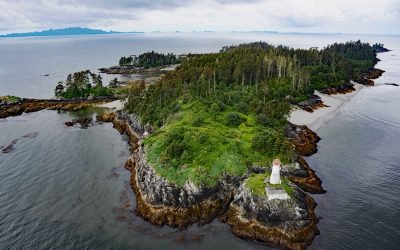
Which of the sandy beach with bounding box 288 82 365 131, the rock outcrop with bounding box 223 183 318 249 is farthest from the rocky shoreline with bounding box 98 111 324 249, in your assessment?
the sandy beach with bounding box 288 82 365 131

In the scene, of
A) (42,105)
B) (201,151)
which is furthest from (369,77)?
(42,105)

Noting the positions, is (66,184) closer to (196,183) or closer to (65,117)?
(196,183)

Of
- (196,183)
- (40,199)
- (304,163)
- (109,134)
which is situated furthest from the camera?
(109,134)

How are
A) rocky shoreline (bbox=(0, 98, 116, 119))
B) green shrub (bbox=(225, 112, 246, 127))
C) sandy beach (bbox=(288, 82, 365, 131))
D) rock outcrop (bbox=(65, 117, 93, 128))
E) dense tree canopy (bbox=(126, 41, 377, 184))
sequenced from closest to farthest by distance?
1. dense tree canopy (bbox=(126, 41, 377, 184))
2. green shrub (bbox=(225, 112, 246, 127))
3. sandy beach (bbox=(288, 82, 365, 131))
4. rock outcrop (bbox=(65, 117, 93, 128))
5. rocky shoreline (bbox=(0, 98, 116, 119))

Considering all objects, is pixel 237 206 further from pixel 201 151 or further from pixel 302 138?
pixel 302 138

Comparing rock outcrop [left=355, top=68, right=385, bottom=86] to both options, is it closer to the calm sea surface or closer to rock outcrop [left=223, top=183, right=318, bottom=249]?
the calm sea surface

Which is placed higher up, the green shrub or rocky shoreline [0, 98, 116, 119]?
the green shrub

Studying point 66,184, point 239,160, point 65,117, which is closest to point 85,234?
point 66,184
